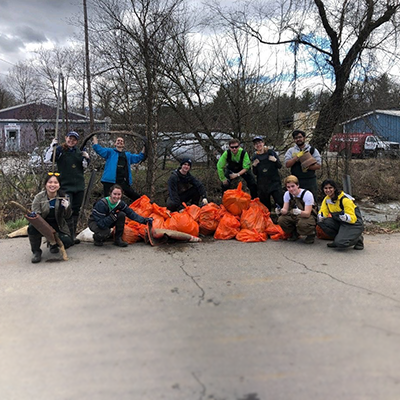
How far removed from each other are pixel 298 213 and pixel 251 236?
83 centimetres

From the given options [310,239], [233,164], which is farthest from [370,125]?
[310,239]

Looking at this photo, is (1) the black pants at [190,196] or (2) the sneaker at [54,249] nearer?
(2) the sneaker at [54,249]

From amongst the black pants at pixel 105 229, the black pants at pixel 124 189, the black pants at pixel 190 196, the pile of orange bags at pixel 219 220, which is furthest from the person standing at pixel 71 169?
the black pants at pixel 190 196

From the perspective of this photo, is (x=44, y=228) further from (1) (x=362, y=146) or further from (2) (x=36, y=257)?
(1) (x=362, y=146)

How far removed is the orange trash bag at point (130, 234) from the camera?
5320 millimetres

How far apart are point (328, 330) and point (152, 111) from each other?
616cm

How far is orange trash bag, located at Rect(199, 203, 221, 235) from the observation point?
5.68m

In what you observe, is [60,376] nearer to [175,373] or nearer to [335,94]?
[175,373]

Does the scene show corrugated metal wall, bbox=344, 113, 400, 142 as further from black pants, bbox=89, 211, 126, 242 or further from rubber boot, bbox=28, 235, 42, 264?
rubber boot, bbox=28, 235, 42, 264

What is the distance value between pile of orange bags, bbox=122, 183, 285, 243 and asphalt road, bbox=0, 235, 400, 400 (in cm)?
74

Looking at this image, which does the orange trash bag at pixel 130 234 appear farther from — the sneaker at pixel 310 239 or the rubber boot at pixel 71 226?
the sneaker at pixel 310 239

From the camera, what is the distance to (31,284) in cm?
377

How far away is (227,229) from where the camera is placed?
5.62 meters

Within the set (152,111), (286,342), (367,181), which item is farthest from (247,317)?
(367,181)
